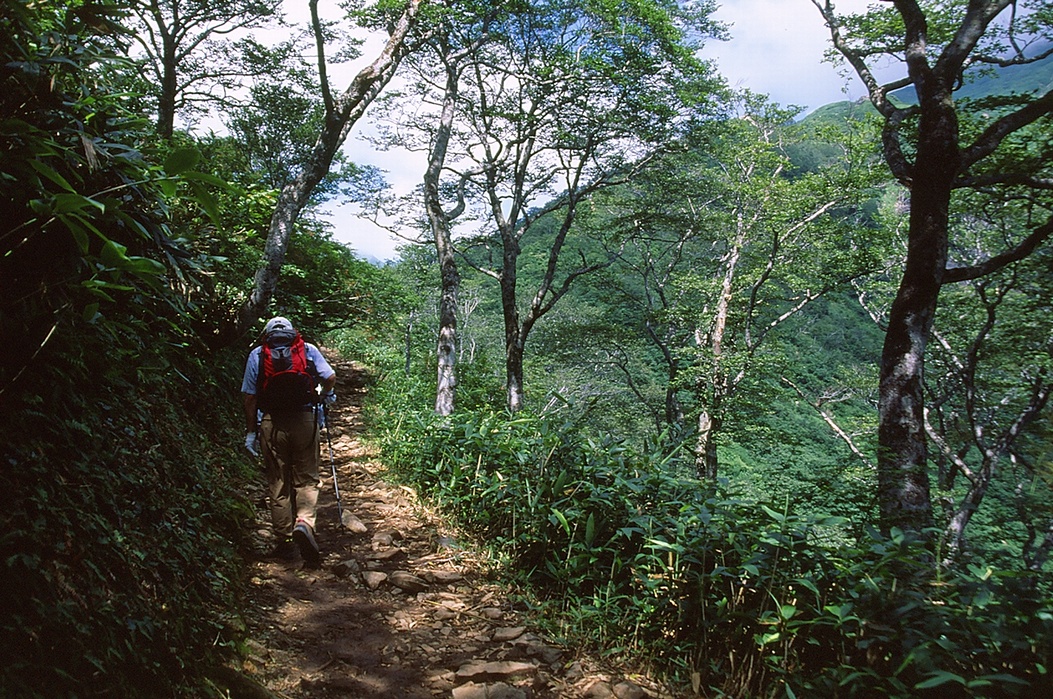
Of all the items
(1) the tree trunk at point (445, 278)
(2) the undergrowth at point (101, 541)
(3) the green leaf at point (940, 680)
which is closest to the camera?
(2) the undergrowth at point (101, 541)

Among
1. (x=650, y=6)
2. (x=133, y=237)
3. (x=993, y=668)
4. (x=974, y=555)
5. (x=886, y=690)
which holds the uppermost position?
(x=650, y=6)

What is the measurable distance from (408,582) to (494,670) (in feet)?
3.88

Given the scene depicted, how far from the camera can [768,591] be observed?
3.01 metres

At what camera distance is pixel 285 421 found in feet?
14.3

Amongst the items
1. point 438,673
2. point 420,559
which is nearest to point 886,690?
point 438,673

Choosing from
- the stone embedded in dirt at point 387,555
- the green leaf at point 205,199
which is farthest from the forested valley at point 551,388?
the stone embedded in dirt at point 387,555

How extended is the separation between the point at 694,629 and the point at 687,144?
12.8 metres

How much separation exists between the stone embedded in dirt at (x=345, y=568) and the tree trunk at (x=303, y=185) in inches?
127

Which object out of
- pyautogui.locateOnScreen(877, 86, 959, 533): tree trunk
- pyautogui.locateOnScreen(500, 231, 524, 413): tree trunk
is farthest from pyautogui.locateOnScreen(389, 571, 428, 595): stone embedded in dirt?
pyautogui.locateOnScreen(500, 231, 524, 413): tree trunk

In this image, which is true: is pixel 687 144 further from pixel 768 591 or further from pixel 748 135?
pixel 768 591

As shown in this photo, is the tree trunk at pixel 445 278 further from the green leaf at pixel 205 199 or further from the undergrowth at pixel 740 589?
the green leaf at pixel 205 199

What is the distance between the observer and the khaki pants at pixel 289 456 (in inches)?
172

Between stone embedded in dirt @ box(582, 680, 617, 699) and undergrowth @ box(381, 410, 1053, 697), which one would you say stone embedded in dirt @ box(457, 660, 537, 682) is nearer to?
stone embedded in dirt @ box(582, 680, 617, 699)

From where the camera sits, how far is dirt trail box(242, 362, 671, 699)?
9.75 feet
